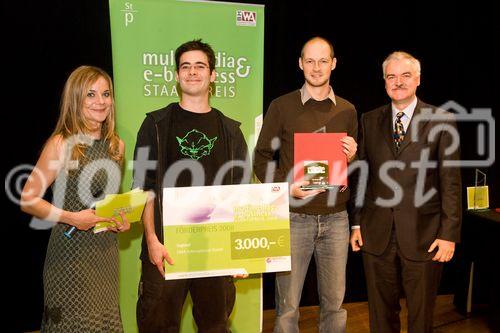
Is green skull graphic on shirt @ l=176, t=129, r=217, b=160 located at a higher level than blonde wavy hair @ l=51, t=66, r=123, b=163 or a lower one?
lower

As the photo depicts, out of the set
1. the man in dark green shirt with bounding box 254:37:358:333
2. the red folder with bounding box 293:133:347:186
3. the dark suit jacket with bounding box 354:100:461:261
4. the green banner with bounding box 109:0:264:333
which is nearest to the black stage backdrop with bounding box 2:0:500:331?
the green banner with bounding box 109:0:264:333

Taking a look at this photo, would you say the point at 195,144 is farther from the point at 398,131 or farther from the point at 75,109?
the point at 398,131

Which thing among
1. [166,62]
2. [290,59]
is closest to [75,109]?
[166,62]

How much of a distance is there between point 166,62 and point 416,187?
1692 mm

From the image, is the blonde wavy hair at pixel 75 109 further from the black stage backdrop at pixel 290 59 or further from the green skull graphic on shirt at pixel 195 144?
→ the black stage backdrop at pixel 290 59

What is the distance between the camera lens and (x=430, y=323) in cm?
259

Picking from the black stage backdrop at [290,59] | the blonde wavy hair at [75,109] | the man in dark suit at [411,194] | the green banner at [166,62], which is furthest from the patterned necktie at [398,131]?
the blonde wavy hair at [75,109]

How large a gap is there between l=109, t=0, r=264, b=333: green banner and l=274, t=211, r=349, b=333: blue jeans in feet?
2.63

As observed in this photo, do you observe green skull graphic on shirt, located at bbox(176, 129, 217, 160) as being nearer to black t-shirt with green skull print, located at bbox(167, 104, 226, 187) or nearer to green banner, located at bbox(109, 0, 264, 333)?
black t-shirt with green skull print, located at bbox(167, 104, 226, 187)

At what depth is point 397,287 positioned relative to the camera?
265 cm

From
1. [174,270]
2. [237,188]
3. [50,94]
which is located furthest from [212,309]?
[50,94]

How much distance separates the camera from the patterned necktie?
2.55 m

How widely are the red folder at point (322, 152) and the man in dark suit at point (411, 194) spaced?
21 cm

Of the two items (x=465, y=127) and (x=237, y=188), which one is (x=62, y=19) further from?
(x=465, y=127)
